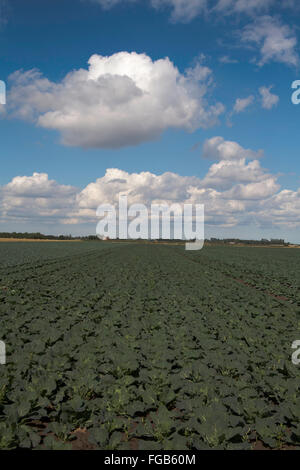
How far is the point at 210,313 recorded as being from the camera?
500 inches

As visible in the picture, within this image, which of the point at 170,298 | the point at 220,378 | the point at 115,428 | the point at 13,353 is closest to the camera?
the point at 115,428

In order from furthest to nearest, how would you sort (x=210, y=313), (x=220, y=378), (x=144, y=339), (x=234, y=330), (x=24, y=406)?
(x=210, y=313), (x=234, y=330), (x=144, y=339), (x=220, y=378), (x=24, y=406)

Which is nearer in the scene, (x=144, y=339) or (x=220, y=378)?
(x=220, y=378)

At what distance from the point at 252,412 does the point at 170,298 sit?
10586 mm

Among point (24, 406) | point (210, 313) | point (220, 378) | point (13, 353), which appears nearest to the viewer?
point (24, 406)

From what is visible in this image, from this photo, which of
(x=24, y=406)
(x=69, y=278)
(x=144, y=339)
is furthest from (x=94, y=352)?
(x=69, y=278)

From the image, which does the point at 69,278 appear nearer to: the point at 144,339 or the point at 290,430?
the point at 144,339

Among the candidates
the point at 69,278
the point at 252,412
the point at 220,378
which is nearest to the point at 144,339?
the point at 220,378

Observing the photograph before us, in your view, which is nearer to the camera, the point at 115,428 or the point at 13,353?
the point at 115,428

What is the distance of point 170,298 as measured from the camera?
15.7m
